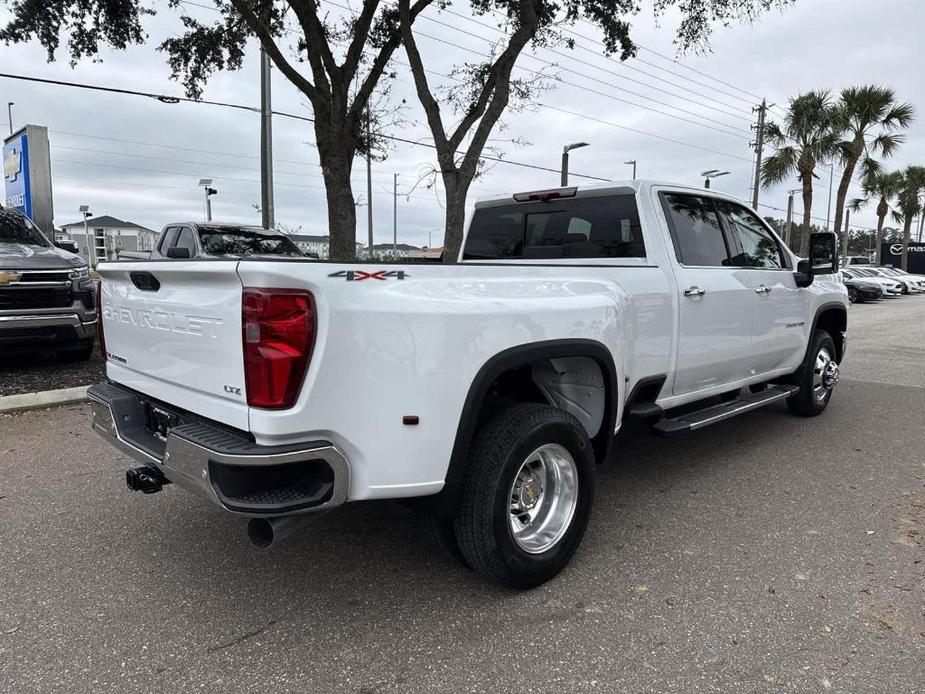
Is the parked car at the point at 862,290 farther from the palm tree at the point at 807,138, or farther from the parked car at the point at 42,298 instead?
the parked car at the point at 42,298

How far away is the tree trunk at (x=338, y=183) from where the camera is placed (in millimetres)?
10898

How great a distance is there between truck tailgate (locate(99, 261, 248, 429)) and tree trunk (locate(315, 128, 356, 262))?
7.95 metres

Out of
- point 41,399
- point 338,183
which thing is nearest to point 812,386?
point 41,399

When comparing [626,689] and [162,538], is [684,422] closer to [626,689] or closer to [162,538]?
[626,689]

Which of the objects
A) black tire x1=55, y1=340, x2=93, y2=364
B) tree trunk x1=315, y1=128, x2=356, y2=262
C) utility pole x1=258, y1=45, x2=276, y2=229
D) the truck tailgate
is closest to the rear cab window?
the truck tailgate

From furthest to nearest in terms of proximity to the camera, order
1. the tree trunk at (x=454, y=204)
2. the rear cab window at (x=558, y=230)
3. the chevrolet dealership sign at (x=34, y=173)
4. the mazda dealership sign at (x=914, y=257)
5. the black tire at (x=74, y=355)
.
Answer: the mazda dealership sign at (x=914, y=257) → the chevrolet dealership sign at (x=34, y=173) → the tree trunk at (x=454, y=204) → the black tire at (x=74, y=355) → the rear cab window at (x=558, y=230)

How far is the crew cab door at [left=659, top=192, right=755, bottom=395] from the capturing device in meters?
A: 4.00

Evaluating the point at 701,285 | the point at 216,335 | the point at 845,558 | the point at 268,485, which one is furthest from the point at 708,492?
the point at 216,335

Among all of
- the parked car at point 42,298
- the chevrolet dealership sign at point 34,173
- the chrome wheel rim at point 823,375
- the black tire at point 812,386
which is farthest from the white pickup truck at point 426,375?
the chevrolet dealership sign at point 34,173

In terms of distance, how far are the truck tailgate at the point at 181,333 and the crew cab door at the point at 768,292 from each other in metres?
3.58

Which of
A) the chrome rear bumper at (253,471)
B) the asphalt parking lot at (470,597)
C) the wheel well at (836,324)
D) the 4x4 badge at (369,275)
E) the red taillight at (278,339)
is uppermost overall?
the 4x4 badge at (369,275)

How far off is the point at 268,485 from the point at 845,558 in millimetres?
2777

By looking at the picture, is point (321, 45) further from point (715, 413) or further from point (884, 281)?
point (884, 281)

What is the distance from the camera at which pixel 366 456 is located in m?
2.37
